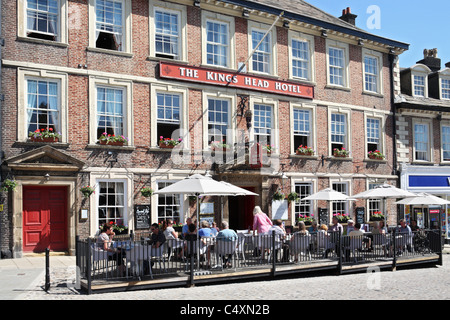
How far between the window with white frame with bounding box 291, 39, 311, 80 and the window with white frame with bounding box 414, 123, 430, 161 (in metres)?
7.80

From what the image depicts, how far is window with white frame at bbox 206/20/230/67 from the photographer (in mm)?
20078

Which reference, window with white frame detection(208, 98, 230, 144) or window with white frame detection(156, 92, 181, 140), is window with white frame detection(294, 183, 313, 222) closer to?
window with white frame detection(208, 98, 230, 144)

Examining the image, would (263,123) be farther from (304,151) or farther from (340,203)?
(340,203)

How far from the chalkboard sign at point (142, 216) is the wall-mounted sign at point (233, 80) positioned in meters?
4.96

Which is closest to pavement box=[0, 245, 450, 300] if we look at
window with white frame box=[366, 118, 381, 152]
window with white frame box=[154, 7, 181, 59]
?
window with white frame box=[154, 7, 181, 59]

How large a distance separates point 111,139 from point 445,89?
67.4ft

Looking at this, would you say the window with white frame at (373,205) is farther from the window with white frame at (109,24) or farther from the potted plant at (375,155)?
the window with white frame at (109,24)

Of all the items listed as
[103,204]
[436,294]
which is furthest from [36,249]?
[436,294]

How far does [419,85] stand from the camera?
90.8ft

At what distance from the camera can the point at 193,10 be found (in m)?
19.5
